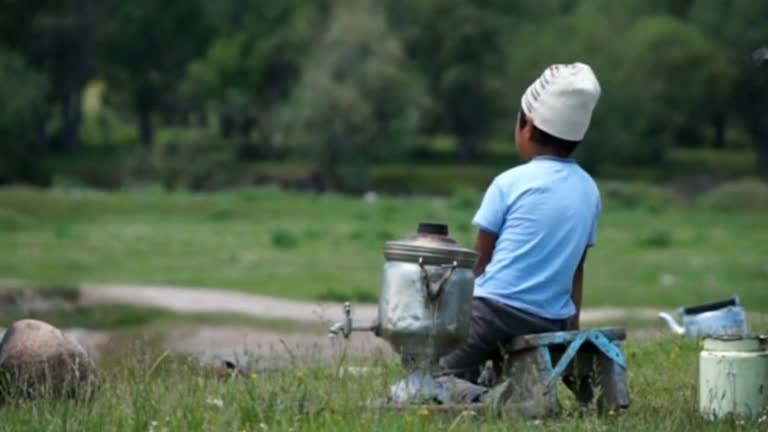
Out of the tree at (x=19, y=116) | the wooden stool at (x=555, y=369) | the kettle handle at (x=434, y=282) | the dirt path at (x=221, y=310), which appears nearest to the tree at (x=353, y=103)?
the tree at (x=19, y=116)

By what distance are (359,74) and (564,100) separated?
69.6 m

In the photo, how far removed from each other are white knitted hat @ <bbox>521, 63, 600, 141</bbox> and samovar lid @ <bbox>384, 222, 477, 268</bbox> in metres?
0.78

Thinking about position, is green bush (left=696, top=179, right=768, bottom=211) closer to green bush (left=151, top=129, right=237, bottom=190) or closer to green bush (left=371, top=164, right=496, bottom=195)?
green bush (left=371, top=164, right=496, bottom=195)

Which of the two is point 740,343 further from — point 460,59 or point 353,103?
point 460,59

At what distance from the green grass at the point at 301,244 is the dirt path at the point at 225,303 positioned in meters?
1.11

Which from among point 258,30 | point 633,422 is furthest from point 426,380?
point 258,30

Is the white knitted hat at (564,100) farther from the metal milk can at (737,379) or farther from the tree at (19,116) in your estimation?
the tree at (19,116)

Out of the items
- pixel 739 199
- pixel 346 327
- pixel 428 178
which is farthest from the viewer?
pixel 428 178

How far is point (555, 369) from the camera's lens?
7.93 metres

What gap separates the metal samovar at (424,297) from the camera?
7691 millimetres

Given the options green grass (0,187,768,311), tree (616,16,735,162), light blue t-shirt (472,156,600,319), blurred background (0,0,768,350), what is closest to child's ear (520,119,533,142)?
light blue t-shirt (472,156,600,319)

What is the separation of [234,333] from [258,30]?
6833 cm

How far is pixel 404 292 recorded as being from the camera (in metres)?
7.72

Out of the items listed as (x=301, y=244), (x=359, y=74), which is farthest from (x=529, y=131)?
(x=359, y=74)
